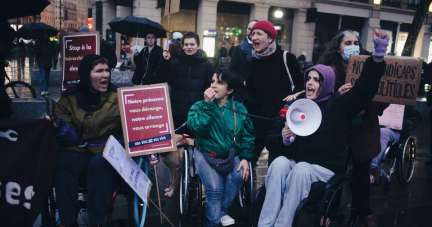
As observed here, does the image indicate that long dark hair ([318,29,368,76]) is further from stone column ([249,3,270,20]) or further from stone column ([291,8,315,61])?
stone column ([291,8,315,61])

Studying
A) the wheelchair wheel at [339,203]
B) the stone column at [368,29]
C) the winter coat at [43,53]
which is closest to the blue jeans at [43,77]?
the winter coat at [43,53]

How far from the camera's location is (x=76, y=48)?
472 cm

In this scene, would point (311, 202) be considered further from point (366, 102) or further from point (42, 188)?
point (42, 188)

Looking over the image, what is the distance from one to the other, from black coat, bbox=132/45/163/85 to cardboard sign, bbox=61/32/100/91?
1623mm

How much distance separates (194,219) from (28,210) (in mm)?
1442

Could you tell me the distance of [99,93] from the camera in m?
3.54

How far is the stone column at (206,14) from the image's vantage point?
2033 centimetres

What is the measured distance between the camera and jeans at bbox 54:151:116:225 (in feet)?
9.57

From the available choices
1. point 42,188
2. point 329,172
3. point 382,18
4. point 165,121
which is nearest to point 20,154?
point 42,188

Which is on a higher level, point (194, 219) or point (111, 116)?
point (111, 116)

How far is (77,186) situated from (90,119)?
0.67 metres

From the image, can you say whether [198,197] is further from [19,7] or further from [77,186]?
[19,7]

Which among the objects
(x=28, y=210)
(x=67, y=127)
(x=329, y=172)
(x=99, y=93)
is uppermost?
(x=99, y=93)

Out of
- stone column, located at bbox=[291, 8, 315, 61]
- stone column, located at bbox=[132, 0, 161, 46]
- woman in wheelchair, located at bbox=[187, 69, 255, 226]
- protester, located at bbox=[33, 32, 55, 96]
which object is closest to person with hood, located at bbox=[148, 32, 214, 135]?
woman in wheelchair, located at bbox=[187, 69, 255, 226]
